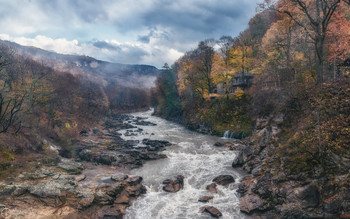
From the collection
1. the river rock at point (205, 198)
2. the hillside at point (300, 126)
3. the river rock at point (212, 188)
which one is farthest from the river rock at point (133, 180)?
the hillside at point (300, 126)

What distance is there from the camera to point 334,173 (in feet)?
40.5

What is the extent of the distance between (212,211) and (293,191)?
5.56 metres

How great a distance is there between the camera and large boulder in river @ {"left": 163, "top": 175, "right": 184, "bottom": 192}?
17572mm

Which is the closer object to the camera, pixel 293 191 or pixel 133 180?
pixel 293 191

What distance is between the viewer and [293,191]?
529 inches

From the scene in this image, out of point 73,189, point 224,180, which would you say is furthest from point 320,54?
point 73,189

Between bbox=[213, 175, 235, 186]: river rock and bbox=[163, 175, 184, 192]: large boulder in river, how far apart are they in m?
3.16

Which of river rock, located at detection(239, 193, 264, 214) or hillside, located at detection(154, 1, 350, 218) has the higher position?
hillside, located at detection(154, 1, 350, 218)

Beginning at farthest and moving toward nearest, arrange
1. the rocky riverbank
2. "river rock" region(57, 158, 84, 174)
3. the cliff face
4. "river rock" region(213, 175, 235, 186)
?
"river rock" region(57, 158, 84, 174) → "river rock" region(213, 175, 235, 186) → the rocky riverbank → the cliff face

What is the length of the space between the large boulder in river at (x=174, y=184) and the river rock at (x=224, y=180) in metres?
3.16

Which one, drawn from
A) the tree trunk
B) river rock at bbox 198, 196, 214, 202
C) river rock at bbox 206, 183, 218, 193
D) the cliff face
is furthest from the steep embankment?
river rock at bbox 198, 196, 214, 202

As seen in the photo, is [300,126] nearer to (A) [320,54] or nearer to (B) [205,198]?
(A) [320,54]

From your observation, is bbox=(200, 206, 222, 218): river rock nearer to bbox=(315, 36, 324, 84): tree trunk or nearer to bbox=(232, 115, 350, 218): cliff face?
bbox=(232, 115, 350, 218): cliff face

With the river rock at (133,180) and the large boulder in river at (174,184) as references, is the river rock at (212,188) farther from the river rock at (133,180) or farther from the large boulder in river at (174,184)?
the river rock at (133,180)
